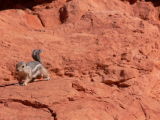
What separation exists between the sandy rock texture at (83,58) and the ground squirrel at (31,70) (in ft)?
0.98

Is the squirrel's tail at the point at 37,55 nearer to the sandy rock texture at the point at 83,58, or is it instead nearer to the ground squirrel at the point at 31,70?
the ground squirrel at the point at 31,70

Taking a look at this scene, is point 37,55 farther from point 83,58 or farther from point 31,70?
point 83,58

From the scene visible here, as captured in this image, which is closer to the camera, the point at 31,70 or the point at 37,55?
the point at 31,70

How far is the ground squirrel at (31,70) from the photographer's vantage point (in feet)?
33.9

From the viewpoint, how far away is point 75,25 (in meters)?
13.3

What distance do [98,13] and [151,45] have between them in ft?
7.18

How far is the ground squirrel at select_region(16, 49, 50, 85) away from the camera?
10.3 m

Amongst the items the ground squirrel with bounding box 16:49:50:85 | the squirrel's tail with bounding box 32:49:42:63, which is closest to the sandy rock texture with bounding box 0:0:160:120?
the ground squirrel with bounding box 16:49:50:85

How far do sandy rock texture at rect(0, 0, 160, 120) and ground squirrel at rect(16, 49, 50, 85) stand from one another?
0.98 ft

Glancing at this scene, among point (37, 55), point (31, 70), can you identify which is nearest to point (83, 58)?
point (37, 55)

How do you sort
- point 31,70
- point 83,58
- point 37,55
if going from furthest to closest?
point 83,58, point 37,55, point 31,70

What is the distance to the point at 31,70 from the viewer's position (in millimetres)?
10477

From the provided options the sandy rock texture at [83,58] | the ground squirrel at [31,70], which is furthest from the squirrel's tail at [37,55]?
the sandy rock texture at [83,58]

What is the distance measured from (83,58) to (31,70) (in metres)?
1.65
